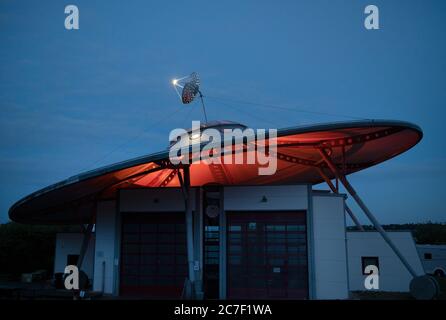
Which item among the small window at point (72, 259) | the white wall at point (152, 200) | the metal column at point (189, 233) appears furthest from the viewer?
the small window at point (72, 259)

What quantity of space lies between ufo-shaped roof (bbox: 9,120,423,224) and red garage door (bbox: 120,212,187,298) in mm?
2840

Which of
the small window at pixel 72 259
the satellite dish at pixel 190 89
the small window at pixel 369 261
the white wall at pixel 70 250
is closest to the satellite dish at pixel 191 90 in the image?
the satellite dish at pixel 190 89

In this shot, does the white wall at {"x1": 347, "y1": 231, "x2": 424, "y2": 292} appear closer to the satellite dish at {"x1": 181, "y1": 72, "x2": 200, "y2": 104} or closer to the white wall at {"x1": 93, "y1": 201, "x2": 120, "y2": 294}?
the satellite dish at {"x1": 181, "y1": 72, "x2": 200, "y2": 104}

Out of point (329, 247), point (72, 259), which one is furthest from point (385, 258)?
point (72, 259)

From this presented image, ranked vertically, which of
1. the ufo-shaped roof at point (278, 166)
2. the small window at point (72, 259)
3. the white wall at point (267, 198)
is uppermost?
the ufo-shaped roof at point (278, 166)

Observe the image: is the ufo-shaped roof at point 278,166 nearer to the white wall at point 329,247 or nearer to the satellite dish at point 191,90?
the white wall at point 329,247

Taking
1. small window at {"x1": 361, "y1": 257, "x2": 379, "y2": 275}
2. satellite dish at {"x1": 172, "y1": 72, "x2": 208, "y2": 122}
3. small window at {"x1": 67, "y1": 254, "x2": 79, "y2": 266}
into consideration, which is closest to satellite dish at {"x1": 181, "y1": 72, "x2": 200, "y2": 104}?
satellite dish at {"x1": 172, "y1": 72, "x2": 208, "y2": 122}

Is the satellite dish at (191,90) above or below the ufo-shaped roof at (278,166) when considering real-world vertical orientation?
above

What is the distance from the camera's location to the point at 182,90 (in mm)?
31562

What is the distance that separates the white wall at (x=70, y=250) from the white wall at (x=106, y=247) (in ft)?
39.4

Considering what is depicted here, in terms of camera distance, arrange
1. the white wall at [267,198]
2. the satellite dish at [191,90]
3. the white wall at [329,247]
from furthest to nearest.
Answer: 1. the satellite dish at [191,90]
2. the white wall at [267,198]
3. the white wall at [329,247]

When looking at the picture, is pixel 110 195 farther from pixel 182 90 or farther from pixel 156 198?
pixel 182 90

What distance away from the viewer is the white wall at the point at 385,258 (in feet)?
92.1

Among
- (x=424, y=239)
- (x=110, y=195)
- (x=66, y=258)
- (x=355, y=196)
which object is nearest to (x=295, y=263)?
(x=355, y=196)
